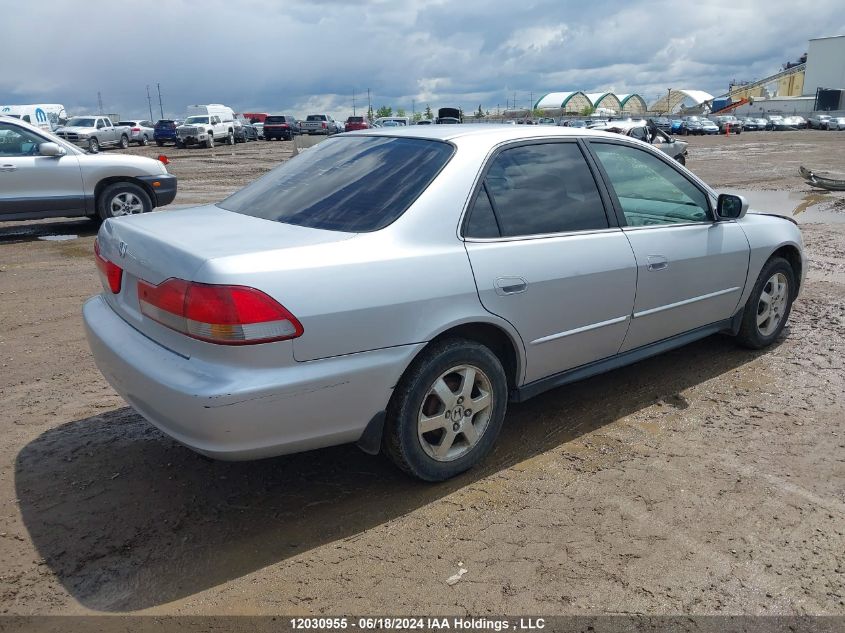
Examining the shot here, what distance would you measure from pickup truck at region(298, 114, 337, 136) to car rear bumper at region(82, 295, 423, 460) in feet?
166

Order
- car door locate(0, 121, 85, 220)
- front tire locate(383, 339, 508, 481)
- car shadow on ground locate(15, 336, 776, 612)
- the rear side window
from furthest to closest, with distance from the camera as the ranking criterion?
car door locate(0, 121, 85, 220) → the rear side window → front tire locate(383, 339, 508, 481) → car shadow on ground locate(15, 336, 776, 612)

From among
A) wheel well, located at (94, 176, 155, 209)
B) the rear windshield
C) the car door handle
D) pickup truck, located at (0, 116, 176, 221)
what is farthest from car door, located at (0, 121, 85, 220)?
the car door handle

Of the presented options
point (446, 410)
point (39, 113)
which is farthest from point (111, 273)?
point (39, 113)

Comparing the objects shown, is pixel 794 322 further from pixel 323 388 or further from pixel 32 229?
pixel 32 229

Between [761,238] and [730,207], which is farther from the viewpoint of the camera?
[761,238]

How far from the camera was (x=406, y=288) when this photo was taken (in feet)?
9.98

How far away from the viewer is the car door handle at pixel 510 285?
11.0 ft

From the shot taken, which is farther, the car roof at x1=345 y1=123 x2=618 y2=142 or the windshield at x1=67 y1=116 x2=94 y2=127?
the windshield at x1=67 y1=116 x2=94 y2=127

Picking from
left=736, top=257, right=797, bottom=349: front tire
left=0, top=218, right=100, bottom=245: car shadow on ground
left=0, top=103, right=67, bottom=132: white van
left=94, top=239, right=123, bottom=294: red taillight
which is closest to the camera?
left=94, top=239, right=123, bottom=294: red taillight

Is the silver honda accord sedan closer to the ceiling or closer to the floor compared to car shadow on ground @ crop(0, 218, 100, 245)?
closer to the ceiling

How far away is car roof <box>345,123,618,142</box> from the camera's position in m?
3.71

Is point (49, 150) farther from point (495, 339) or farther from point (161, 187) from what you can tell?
point (495, 339)

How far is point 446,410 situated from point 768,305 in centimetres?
309

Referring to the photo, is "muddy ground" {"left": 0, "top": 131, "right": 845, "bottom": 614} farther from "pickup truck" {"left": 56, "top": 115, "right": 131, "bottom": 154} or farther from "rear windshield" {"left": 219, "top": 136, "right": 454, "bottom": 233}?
"pickup truck" {"left": 56, "top": 115, "right": 131, "bottom": 154}
